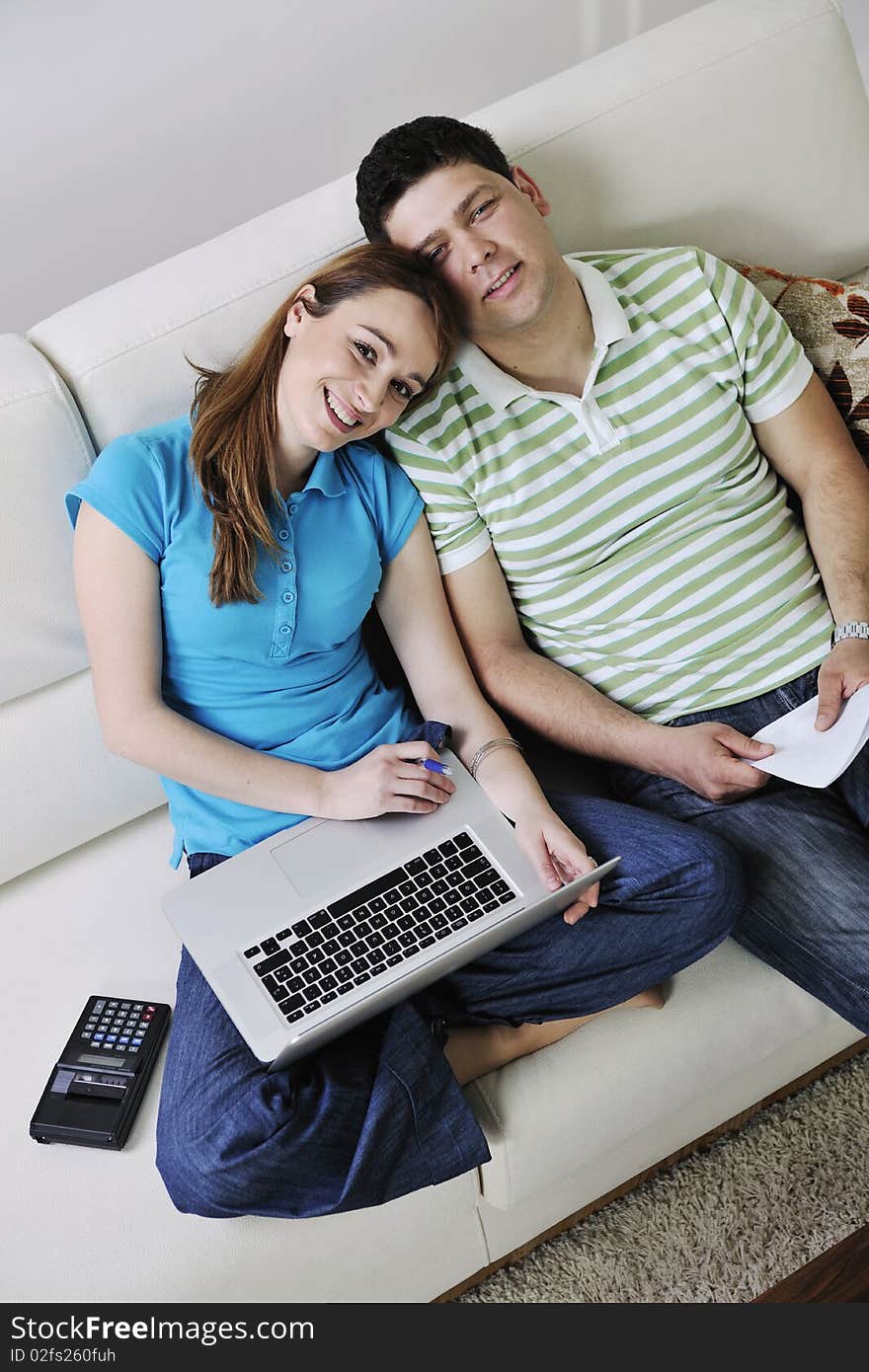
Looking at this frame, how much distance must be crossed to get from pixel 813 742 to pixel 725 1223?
0.66m

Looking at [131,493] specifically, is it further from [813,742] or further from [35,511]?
[813,742]

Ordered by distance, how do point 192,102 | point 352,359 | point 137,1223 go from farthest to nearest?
point 192,102, point 352,359, point 137,1223

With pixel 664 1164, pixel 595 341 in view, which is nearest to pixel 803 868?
pixel 664 1164

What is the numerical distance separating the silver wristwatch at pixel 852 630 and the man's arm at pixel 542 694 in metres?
0.22

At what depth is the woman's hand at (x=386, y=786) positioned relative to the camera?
1.49 meters

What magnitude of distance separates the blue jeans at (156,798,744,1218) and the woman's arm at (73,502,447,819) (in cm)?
22

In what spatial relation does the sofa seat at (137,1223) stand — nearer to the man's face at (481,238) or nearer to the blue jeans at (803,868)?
the blue jeans at (803,868)

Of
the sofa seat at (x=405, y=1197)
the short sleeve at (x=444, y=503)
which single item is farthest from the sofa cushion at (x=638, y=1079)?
the short sleeve at (x=444, y=503)

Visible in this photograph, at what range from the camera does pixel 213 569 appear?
146 centimetres

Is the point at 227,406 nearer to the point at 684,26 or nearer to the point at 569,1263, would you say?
the point at 684,26

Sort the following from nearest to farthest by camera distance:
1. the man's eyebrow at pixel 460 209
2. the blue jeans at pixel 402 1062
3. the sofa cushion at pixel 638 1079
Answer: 1. the blue jeans at pixel 402 1062
2. the sofa cushion at pixel 638 1079
3. the man's eyebrow at pixel 460 209

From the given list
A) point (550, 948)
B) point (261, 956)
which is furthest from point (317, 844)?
point (550, 948)

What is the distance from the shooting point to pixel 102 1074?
1443 mm

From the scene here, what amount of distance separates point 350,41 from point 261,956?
1.54 metres
